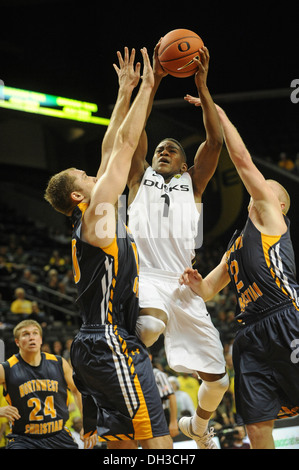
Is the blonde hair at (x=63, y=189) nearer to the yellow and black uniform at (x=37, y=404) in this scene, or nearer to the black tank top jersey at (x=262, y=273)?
the black tank top jersey at (x=262, y=273)

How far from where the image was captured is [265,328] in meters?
4.07

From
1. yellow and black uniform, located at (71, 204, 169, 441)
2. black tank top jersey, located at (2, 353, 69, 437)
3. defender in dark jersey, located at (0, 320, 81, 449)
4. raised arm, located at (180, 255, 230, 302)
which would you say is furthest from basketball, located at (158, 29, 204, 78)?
black tank top jersey, located at (2, 353, 69, 437)

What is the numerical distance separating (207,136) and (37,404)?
133 inches

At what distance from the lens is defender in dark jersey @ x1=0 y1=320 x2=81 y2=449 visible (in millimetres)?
5953

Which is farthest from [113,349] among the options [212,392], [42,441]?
[42,441]

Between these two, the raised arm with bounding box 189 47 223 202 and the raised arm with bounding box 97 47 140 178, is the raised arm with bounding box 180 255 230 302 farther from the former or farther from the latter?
the raised arm with bounding box 97 47 140 178

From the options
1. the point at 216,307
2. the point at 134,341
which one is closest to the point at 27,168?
the point at 216,307

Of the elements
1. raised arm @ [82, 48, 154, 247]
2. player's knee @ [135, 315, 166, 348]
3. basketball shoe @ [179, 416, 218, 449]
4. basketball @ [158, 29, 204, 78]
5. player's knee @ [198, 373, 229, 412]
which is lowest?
basketball shoe @ [179, 416, 218, 449]

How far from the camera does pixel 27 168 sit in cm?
1700

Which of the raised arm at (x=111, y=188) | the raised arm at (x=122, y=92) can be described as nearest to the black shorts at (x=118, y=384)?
the raised arm at (x=111, y=188)

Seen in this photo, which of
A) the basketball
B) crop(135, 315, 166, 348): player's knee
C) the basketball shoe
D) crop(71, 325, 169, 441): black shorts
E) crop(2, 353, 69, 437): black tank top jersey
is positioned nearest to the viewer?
crop(71, 325, 169, 441): black shorts

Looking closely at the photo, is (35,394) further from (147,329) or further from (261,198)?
(261,198)

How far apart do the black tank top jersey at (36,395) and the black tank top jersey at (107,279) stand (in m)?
2.67

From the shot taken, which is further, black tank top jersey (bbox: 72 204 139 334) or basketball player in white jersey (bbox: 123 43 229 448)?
basketball player in white jersey (bbox: 123 43 229 448)
